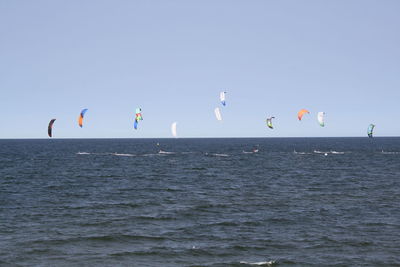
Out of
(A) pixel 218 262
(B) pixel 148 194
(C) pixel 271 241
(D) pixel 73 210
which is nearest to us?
(A) pixel 218 262

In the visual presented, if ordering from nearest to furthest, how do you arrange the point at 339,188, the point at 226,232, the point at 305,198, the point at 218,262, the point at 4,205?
1. the point at 218,262
2. the point at 226,232
3. the point at 4,205
4. the point at 305,198
5. the point at 339,188

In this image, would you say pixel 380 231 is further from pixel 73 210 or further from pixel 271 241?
pixel 73 210

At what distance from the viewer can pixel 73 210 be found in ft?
98.4

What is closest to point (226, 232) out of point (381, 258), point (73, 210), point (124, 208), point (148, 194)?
point (381, 258)

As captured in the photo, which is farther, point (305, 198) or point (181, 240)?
point (305, 198)

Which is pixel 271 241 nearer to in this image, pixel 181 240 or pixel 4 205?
pixel 181 240

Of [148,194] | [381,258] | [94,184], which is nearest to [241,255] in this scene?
[381,258]

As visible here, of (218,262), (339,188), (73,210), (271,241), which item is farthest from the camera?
(339,188)

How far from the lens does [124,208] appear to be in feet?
101

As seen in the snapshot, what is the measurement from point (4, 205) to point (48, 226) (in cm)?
1019

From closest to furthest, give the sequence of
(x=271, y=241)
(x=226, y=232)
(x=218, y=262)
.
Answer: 1. (x=218, y=262)
2. (x=271, y=241)
3. (x=226, y=232)

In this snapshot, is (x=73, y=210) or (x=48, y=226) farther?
(x=73, y=210)

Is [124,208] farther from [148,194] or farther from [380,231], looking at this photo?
[380,231]

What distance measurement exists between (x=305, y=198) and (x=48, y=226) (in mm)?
21836
